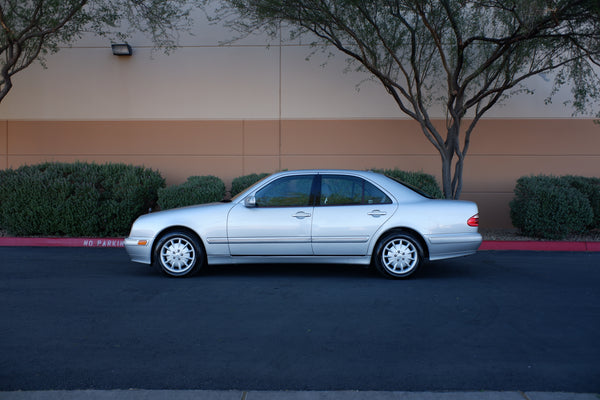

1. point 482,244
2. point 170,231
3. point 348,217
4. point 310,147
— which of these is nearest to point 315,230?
point 348,217

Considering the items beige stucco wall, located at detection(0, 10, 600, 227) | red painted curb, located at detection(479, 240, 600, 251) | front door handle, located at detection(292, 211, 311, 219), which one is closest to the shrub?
red painted curb, located at detection(479, 240, 600, 251)

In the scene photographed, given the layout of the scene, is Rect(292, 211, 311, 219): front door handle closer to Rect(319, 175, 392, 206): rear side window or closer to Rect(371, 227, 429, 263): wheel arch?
Rect(319, 175, 392, 206): rear side window

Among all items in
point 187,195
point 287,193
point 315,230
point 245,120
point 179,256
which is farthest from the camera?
point 245,120

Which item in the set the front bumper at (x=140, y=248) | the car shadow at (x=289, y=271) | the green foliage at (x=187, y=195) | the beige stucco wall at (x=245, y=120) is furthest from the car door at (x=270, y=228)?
the beige stucco wall at (x=245, y=120)

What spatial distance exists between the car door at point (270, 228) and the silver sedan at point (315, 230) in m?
0.01

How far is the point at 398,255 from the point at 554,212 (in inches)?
196

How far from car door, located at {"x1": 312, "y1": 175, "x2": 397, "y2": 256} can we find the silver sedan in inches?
0.5

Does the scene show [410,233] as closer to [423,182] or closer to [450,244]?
[450,244]

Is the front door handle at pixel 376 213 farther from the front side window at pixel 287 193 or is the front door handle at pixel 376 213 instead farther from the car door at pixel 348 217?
the front side window at pixel 287 193

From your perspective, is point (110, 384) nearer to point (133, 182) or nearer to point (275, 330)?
point (275, 330)

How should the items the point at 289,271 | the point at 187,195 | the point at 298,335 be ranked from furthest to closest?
the point at 187,195, the point at 289,271, the point at 298,335

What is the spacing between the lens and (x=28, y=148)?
14.0 meters

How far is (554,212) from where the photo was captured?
10688mm

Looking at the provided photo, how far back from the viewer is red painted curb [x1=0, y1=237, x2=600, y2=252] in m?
10.5
